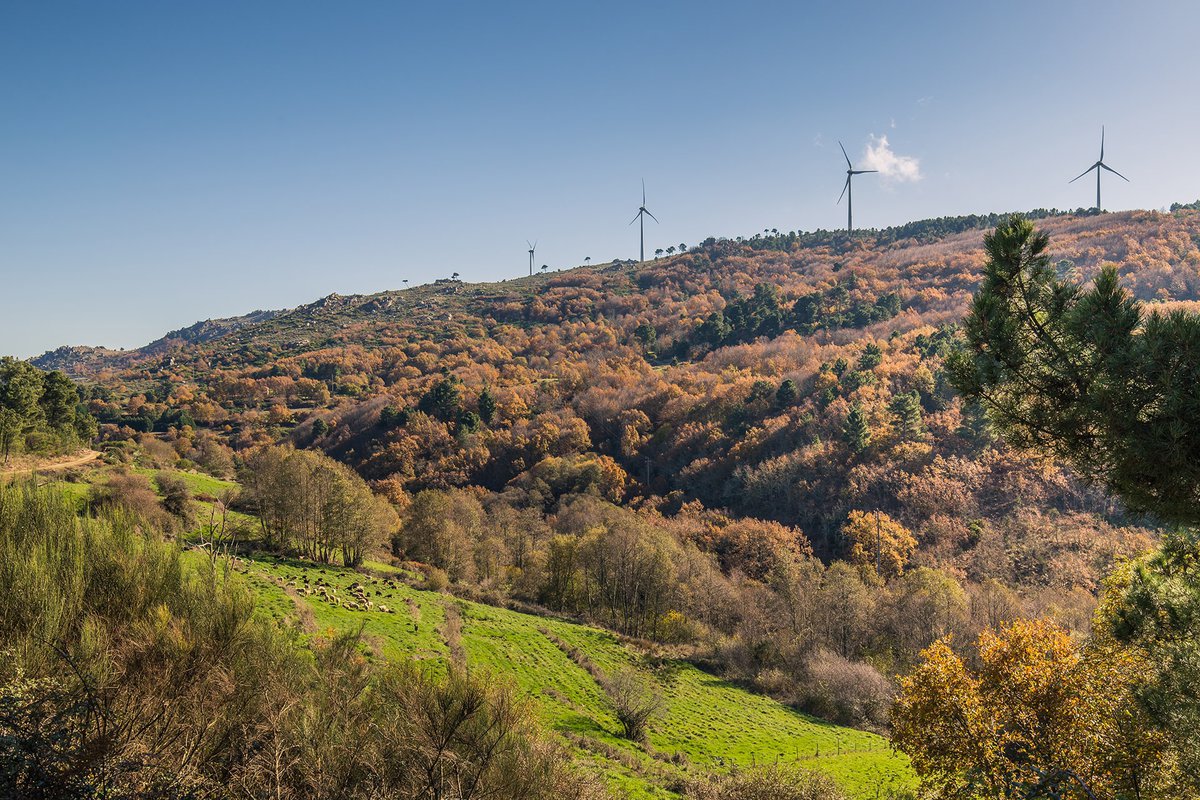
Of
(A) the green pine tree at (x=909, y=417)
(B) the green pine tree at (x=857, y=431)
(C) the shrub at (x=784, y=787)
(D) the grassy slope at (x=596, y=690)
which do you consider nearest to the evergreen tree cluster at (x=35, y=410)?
(D) the grassy slope at (x=596, y=690)

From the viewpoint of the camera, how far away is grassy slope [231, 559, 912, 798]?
2995 cm

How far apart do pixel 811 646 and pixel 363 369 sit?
426ft

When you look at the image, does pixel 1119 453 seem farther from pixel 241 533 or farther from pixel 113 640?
pixel 241 533

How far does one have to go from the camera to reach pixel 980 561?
213ft

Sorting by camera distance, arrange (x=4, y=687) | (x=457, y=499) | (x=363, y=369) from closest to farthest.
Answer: (x=4, y=687), (x=457, y=499), (x=363, y=369)

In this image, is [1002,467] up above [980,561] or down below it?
above

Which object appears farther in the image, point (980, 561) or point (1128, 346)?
point (980, 561)

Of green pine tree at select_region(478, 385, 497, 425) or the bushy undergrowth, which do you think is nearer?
the bushy undergrowth

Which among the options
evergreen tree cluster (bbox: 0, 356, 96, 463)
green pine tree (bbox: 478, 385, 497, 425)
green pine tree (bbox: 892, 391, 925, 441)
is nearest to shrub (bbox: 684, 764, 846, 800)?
evergreen tree cluster (bbox: 0, 356, 96, 463)

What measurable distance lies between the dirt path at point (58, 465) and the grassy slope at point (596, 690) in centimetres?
1826

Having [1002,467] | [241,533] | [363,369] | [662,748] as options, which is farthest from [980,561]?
[363,369]

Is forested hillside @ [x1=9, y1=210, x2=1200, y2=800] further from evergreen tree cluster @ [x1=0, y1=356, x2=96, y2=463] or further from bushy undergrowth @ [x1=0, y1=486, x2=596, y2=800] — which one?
bushy undergrowth @ [x1=0, y1=486, x2=596, y2=800]

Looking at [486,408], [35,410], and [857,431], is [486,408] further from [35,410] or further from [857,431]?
[35,410]

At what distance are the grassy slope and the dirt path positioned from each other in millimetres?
18257
